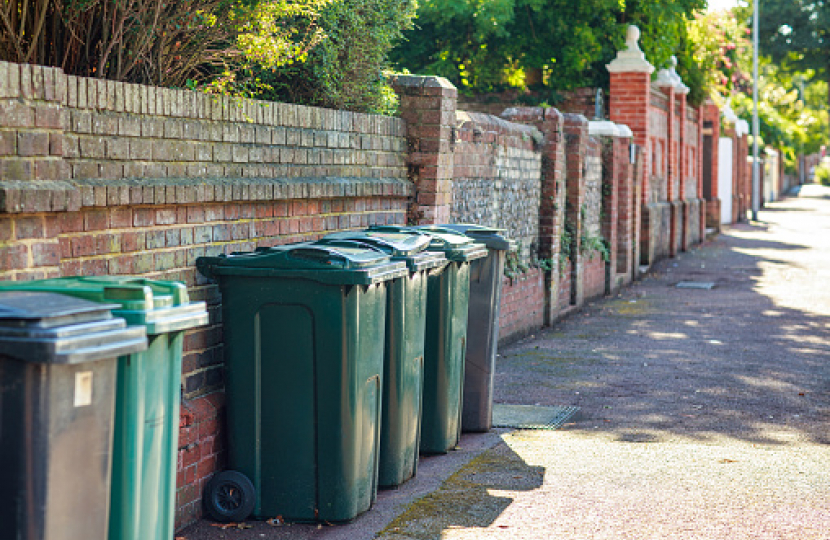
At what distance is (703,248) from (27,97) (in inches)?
902

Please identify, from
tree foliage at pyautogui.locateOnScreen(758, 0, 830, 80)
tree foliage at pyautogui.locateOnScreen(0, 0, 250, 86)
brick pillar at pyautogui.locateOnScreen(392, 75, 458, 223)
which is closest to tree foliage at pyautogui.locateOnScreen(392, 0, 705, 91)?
brick pillar at pyautogui.locateOnScreen(392, 75, 458, 223)

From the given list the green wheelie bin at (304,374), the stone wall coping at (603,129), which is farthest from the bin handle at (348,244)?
the stone wall coping at (603,129)

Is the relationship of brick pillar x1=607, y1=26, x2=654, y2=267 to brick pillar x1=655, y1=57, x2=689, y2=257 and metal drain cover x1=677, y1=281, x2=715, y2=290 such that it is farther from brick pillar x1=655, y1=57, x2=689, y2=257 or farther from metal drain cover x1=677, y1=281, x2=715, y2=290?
brick pillar x1=655, y1=57, x2=689, y2=257

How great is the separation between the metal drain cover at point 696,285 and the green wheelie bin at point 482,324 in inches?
414

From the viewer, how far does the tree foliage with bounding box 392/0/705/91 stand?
17.7 meters

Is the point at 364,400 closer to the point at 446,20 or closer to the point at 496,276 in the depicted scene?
the point at 496,276

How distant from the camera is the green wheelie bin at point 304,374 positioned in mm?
4945

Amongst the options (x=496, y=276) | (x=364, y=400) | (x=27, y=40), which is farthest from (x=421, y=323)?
(x=27, y=40)

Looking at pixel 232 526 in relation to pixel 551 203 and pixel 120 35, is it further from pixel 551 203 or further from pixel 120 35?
pixel 551 203

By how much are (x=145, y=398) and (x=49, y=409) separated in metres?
0.48

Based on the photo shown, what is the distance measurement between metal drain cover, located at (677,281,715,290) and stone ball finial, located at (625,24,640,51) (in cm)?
385

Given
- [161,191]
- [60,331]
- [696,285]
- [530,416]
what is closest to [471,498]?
[161,191]

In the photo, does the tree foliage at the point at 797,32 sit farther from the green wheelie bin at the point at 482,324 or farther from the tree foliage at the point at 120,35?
the tree foliage at the point at 120,35

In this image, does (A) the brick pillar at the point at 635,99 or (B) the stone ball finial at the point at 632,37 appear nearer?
(B) the stone ball finial at the point at 632,37
